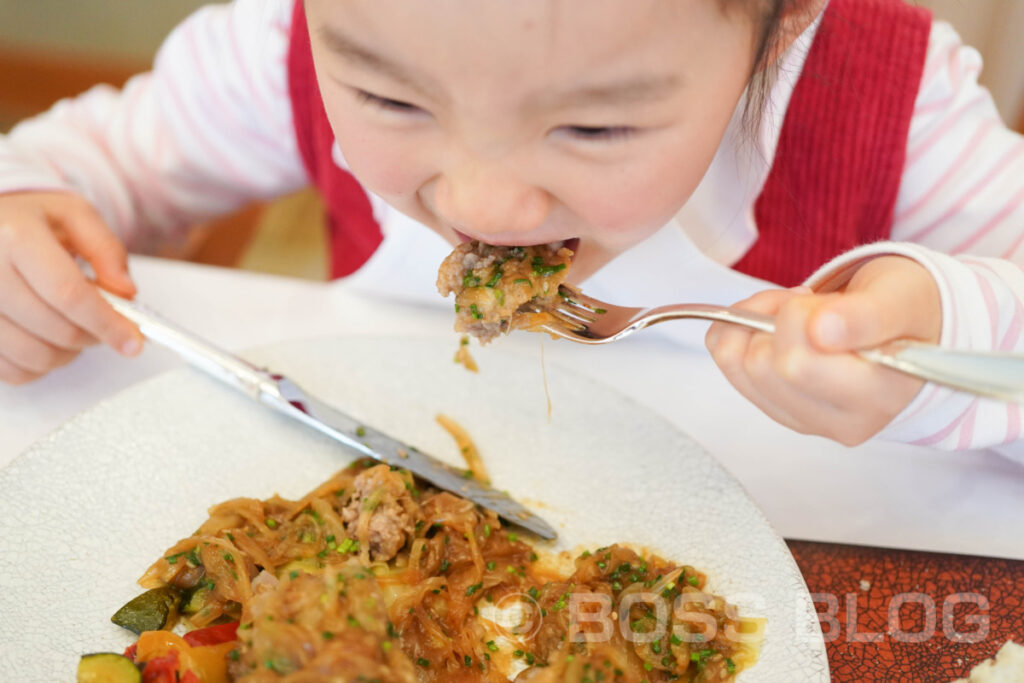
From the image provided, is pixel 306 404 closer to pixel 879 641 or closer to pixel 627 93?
pixel 627 93

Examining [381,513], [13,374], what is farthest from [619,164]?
[13,374]

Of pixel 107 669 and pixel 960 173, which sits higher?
pixel 960 173

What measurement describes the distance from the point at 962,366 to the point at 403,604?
2.19ft

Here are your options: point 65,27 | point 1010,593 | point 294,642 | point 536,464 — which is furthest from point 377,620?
point 65,27

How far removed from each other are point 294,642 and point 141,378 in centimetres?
74

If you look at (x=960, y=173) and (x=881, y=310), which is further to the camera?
(x=960, y=173)

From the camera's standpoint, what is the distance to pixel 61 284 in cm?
128

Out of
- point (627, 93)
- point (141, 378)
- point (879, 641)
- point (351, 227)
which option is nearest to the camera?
point (627, 93)

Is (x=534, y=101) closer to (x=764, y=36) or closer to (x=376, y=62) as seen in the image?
(x=376, y=62)

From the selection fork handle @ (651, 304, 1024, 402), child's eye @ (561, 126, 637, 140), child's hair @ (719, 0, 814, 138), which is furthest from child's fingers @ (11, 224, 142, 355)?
fork handle @ (651, 304, 1024, 402)

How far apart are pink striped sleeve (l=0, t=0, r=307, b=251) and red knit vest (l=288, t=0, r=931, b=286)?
12 cm

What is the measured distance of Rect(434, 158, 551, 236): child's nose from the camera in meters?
0.83

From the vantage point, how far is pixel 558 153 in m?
0.81

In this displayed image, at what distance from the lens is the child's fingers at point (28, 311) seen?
4.22ft
